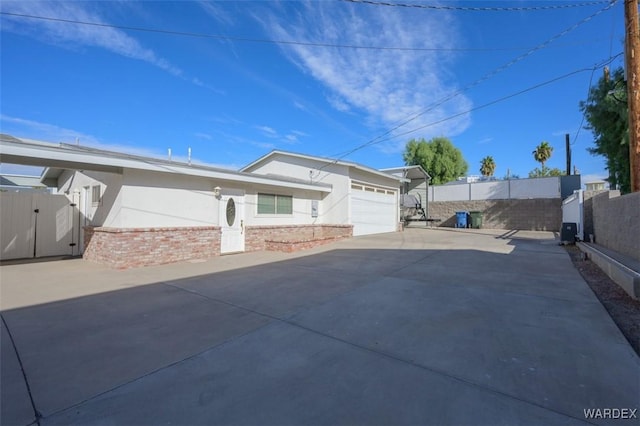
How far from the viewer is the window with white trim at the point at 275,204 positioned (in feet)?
39.9

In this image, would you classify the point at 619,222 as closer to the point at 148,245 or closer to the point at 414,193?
the point at 148,245

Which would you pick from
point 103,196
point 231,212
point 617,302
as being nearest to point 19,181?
point 103,196

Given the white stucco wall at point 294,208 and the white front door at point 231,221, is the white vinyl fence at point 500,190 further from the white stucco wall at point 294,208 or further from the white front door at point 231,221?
the white front door at point 231,221

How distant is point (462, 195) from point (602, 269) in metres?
17.0

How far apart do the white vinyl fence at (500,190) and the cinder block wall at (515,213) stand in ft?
4.12

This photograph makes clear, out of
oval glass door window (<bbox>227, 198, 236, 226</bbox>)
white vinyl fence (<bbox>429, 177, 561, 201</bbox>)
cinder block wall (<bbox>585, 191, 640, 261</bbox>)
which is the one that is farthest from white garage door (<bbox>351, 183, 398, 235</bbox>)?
cinder block wall (<bbox>585, 191, 640, 261</bbox>)

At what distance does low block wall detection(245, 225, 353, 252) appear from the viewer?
1117 centimetres

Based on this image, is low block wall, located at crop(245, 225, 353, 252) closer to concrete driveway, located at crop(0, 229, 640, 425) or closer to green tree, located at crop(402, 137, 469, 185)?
concrete driveway, located at crop(0, 229, 640, 425)

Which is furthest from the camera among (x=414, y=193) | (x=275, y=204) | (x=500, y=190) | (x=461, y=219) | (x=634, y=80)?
(x=414, y=193)

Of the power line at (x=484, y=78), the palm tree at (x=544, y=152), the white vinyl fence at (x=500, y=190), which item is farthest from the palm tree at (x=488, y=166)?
the power line at (x=484, y=78)

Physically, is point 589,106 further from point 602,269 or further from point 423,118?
point 602,269

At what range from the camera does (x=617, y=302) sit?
456cm

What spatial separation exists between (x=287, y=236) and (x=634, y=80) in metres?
11.2

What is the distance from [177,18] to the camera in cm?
843
